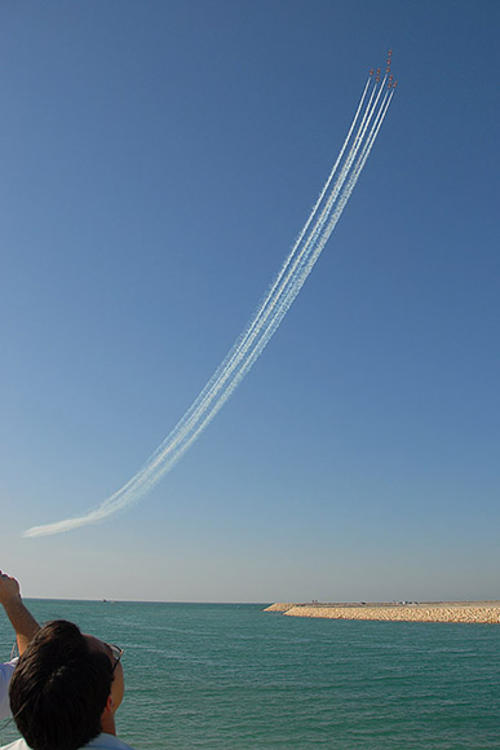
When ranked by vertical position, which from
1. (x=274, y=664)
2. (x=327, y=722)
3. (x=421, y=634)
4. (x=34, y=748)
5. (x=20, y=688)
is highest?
(x=20, y=688)

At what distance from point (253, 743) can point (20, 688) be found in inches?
704

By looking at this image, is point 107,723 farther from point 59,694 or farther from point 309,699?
point 309,699

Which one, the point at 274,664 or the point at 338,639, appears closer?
the point at 274,664

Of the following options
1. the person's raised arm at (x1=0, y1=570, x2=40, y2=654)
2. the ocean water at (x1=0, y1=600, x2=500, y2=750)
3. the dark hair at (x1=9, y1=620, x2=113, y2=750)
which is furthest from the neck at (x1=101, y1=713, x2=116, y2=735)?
the ocean water at (x1=0, y1=600, x2=500, y2=750)

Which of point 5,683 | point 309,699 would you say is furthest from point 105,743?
point 309,699

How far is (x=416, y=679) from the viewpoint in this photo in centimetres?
3098

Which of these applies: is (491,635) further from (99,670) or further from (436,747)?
(99,670)

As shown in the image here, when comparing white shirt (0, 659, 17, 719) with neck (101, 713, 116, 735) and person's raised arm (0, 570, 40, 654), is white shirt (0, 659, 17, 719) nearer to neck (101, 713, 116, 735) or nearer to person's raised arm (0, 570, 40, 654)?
person's raised arm (0, 570, 40, 654)

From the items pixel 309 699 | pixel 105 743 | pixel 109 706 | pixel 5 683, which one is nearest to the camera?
pixel 105 743

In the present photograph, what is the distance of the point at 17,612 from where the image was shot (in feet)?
8.99

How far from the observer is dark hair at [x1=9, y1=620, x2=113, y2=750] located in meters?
1.90

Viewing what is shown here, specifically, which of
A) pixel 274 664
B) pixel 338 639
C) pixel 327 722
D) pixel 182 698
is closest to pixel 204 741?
pixel 327 722

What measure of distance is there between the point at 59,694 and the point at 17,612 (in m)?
0.97

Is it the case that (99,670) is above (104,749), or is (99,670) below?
above
